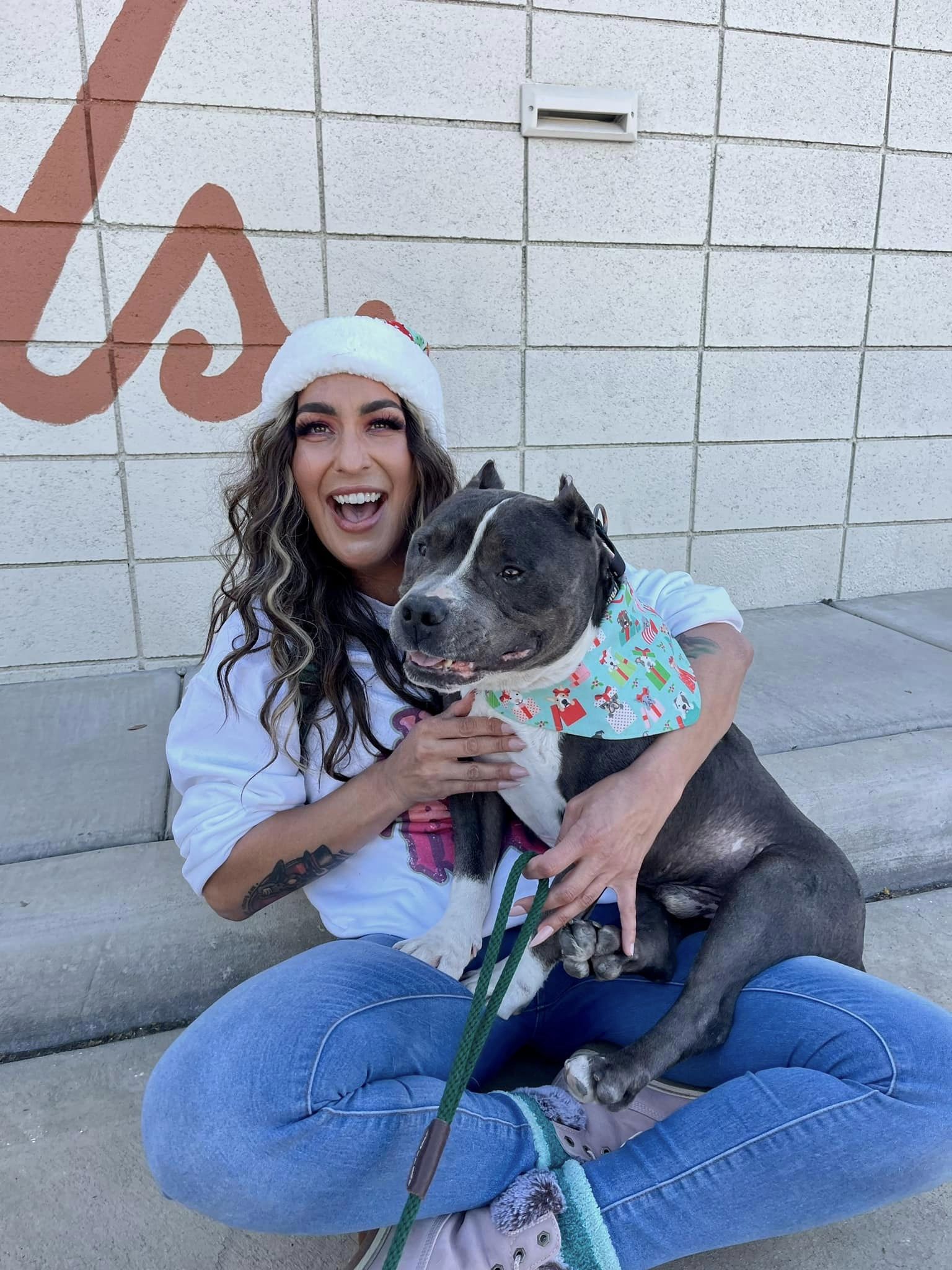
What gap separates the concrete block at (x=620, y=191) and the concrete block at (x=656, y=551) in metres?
1.38

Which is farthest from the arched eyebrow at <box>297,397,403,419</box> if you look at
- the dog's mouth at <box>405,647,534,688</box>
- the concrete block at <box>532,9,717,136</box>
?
the concrete block at <box>532,9,717,136</box>

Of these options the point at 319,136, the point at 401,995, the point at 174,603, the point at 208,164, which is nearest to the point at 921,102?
the point at 319,136

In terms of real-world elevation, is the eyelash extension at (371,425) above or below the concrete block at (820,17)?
below

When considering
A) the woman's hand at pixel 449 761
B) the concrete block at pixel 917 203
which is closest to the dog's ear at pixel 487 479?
the woman's hand at pixel 449 761

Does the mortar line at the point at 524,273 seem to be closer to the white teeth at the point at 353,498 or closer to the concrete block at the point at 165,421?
the concrete block at the point at 165,421

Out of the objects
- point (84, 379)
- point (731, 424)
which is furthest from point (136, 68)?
point (731, 424)

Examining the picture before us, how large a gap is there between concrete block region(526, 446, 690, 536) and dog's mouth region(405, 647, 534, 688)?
265 centimetres

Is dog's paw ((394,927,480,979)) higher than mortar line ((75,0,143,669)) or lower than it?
lower

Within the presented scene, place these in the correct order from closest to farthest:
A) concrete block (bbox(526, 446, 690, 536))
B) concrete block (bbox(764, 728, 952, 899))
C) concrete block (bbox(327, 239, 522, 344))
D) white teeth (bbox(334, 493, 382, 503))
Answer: white teeth (bbox(334, 493, 382, 503)) → concrete block (bbox(764, 728, 952, 899)) → concrete block (bbox(327, 239, 522, 344)) → concrete block (bbox(526, 446, 690, 536))

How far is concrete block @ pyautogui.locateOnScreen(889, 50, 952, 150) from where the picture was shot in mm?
4441

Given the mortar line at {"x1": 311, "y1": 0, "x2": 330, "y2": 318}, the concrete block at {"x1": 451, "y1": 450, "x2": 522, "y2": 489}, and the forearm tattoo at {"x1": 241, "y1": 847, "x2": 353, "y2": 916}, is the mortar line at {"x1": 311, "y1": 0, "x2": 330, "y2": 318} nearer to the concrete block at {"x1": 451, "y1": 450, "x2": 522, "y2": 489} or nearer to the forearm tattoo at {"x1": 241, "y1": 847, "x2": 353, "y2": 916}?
the concrete block at {"x1": 451, "y1": 450, "x2": 522, "y2": 489}

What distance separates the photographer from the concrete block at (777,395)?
177 inches

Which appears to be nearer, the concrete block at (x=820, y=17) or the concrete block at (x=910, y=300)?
the concrete block at (x=820, y=17)

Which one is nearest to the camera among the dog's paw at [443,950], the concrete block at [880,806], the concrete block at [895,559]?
the dog's paw at [443,950]
